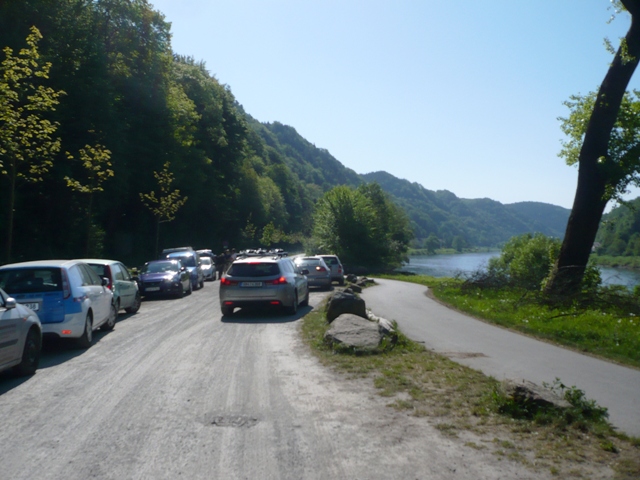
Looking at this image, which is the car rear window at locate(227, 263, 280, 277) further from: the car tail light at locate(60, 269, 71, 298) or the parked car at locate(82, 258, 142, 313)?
the car tail light at locate(60, 269, 71, 298)

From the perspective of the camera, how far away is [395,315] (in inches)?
664

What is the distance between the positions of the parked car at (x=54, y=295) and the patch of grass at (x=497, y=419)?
15.8 ft

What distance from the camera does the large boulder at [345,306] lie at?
13.8m

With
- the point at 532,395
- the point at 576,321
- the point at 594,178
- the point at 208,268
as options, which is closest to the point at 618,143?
the point at 594,178

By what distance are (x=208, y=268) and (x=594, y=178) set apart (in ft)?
80.3

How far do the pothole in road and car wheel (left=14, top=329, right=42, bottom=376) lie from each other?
12.4 ft

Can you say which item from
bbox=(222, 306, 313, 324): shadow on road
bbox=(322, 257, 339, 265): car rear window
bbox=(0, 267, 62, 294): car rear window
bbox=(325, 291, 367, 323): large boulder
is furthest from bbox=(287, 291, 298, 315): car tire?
bbox=(322, 257, 339, 265): car rear window

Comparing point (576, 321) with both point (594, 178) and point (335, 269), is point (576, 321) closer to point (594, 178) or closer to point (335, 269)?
point (594, 178)

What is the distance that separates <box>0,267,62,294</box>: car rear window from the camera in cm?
1096

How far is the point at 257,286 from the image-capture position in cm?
1666

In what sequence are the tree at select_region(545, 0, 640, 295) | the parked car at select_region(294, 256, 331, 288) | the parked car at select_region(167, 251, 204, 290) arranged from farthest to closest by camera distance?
the parked car at select_region(167, 251, 204, 290)
the parked car at select_region(294, 256, 331, 288)
the tree at select_region(545, 0, 640, 295)

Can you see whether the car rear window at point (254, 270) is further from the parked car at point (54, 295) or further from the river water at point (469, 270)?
the river water at point (469, 270)

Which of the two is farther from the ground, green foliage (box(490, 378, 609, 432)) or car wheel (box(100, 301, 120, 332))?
green foliage (box(490, 378, 609, 432))

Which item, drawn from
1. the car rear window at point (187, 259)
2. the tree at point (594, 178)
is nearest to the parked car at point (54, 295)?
the tree at point (594, 178)
